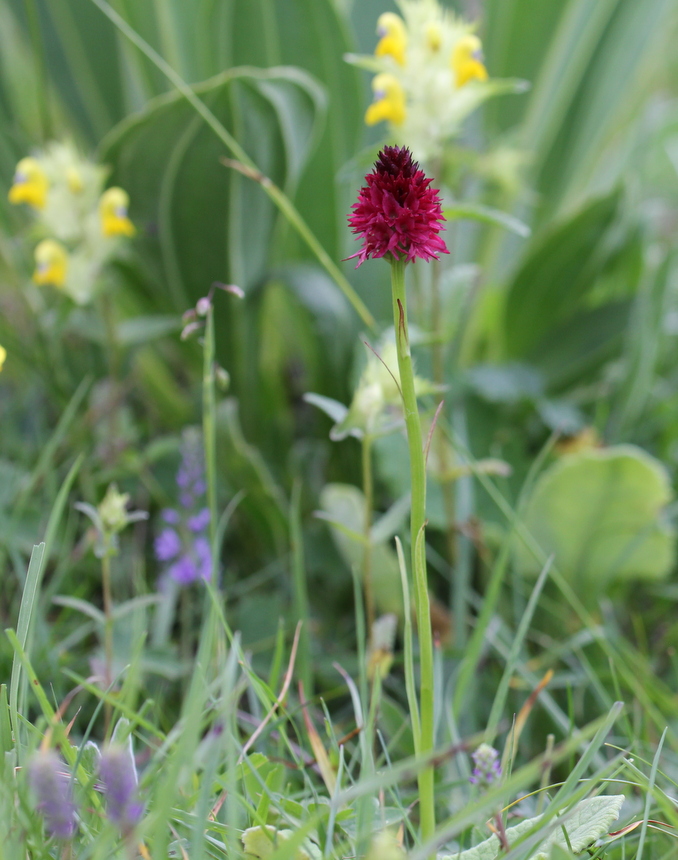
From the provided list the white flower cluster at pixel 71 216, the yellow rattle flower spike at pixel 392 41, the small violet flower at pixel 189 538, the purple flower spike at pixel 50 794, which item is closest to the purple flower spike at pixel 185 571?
the small violet flower at pixel 189 538

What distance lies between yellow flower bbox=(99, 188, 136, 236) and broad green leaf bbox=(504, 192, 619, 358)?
639 mm

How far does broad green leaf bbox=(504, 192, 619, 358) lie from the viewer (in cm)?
116

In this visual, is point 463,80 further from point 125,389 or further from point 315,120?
point 125,389

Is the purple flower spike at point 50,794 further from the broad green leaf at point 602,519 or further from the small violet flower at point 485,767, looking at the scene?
the broad green leaf at point 602,519

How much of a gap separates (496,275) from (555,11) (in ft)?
1.53

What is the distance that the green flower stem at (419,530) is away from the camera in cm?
42

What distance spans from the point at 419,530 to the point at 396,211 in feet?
0.59

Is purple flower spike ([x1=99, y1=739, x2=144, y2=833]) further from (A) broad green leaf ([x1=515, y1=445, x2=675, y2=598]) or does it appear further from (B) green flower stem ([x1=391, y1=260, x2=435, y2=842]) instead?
(A) broad green leaf ([x1=515, y1=445, x2=675, y2=598])

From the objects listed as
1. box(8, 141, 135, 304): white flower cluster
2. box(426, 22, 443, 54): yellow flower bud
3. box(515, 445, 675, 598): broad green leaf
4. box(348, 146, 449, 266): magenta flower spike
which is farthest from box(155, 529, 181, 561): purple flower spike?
box(426, 22, 443, 54): yellow flower bud

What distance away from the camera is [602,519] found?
103 centimetres

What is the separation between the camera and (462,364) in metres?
1.36

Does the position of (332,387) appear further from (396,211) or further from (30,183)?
(396,211)

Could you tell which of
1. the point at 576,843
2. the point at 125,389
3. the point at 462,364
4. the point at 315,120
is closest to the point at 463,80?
the point at 315,120

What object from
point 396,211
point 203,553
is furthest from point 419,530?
point 203,553
